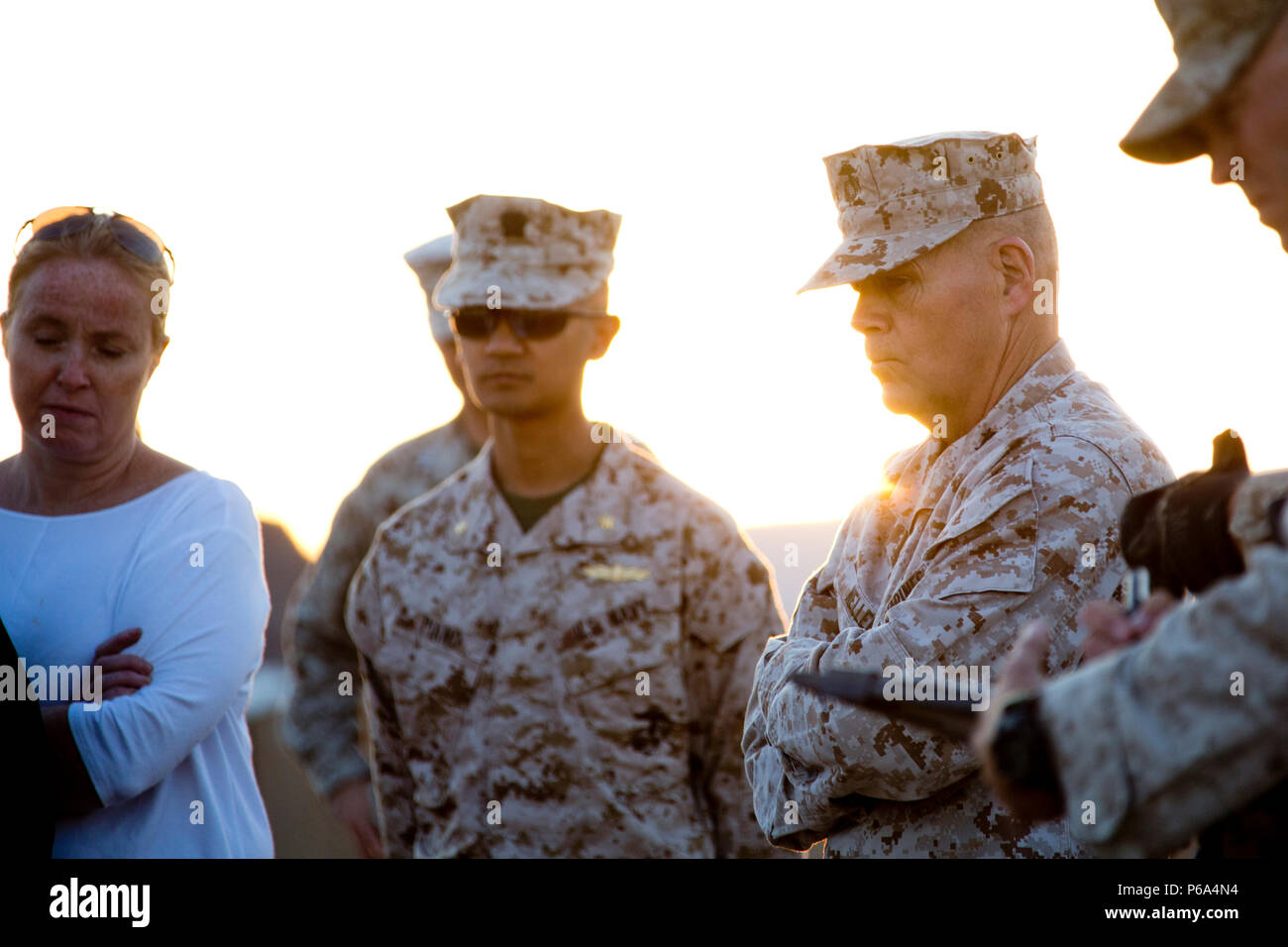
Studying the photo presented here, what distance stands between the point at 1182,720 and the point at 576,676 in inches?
113

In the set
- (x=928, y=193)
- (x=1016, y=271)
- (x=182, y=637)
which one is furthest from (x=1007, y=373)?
(x=182, y=637)

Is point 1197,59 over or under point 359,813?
over

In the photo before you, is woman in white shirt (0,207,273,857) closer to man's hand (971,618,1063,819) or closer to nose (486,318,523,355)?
nose (486,318,523,355)

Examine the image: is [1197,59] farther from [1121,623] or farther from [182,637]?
[182,637]

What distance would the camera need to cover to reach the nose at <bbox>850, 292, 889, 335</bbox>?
126 inches

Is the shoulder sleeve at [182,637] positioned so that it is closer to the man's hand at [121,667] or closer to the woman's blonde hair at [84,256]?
the man's hand at [121,667]

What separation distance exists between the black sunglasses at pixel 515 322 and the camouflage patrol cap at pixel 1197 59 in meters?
2.73

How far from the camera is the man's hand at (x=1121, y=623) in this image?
5.43ft

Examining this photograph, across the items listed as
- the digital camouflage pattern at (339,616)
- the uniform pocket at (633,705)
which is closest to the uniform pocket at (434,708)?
the uniform pocket at (633,705)

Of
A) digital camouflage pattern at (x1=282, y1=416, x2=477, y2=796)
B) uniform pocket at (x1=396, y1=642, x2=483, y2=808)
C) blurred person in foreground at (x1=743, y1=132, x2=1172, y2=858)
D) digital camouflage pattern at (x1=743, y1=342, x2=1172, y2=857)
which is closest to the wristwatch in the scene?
blurred person in foreground at (x1=743, y1=132, x2=1172, y2=858)

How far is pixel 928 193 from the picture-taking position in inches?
127

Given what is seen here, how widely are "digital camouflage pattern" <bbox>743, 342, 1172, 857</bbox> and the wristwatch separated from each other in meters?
1.20
